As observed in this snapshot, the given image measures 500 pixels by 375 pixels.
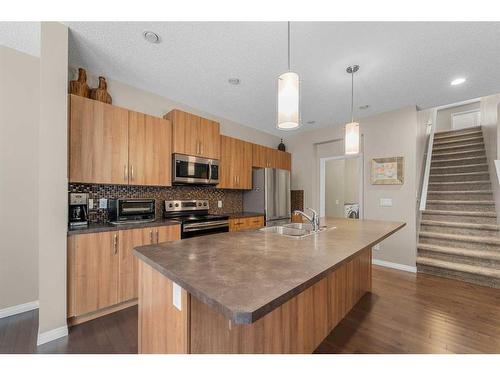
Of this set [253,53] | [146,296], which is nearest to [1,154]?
[146,296]

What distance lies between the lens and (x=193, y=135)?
314cm

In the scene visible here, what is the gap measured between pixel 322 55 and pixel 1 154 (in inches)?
132

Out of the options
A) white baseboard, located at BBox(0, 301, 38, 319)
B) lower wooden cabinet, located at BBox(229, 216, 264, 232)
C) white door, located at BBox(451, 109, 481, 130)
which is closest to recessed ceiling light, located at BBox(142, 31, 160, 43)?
lower wooden cabinet, located at BBox(229, 216, 264, 232)

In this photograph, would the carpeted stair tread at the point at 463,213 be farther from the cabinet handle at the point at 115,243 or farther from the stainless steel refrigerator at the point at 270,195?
the cabinet handle at the point at 115,243

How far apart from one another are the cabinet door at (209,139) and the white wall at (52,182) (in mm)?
1631

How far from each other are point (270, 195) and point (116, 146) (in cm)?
256

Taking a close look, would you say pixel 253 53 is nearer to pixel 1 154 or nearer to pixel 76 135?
pixel 76 135

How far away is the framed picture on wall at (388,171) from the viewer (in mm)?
3537

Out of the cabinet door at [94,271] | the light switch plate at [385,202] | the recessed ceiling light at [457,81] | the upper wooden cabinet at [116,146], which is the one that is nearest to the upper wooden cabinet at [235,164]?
the upper wooden cabinet at [116,146]

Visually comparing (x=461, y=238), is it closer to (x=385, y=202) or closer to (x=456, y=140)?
(x=385, y=202)

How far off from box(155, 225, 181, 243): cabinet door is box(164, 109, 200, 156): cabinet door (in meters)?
1.04

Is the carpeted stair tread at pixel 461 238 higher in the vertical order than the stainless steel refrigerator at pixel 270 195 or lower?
lower
